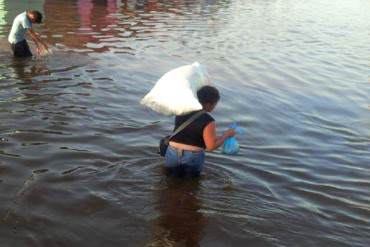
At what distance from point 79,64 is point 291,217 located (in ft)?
27.4

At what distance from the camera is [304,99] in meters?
11.0

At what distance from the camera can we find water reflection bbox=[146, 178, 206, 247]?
480 cm

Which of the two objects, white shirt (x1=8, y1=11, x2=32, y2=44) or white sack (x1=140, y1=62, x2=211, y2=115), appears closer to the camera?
white sack (x1=140, y1=62, x2=211, y2=115)

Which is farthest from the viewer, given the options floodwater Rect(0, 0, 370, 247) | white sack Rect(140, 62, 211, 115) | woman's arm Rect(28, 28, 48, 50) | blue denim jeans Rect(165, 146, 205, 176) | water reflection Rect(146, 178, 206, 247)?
woman's arm Rect(28, 28, 48, 50)

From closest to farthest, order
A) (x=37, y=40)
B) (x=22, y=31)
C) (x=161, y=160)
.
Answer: (x=161, y=160) < (x=22, y=31) < (x=37, y=40)

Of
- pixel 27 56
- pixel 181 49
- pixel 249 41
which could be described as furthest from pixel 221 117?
pixel 249 41

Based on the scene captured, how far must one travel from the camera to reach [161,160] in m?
6.78

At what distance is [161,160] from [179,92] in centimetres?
171

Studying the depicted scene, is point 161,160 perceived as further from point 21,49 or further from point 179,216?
point 21,49

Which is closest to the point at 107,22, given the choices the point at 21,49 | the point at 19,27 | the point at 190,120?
the point at 21,49

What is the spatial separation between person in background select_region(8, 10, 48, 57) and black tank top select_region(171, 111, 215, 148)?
727 centimetres

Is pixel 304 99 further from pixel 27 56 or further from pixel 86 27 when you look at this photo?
pixel 86 27

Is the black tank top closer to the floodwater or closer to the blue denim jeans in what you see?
the blue denim jeans

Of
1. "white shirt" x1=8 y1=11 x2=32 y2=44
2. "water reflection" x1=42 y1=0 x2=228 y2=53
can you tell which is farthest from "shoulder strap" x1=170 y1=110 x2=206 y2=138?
"water reflection" x1=42 y1=0 x2=228 y2=53
